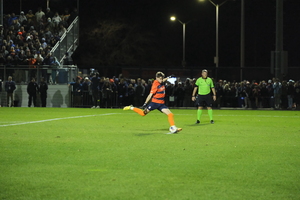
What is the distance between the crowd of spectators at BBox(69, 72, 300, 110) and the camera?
33.0m

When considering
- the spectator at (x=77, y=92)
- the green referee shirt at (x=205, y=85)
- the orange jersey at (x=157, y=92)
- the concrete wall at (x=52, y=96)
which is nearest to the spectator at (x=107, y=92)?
the spectator at (x=77, y=92)

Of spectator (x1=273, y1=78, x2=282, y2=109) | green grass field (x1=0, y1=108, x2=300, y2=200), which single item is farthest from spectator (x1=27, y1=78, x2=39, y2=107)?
green grass field (x1=0, y1=108, x2=300, y2=200)

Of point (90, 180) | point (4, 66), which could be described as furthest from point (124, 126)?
point (4, 66)

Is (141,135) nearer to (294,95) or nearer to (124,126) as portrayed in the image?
(124,126)

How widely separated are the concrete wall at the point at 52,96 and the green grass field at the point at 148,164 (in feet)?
59.9

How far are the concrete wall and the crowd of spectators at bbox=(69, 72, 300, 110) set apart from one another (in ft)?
3.34

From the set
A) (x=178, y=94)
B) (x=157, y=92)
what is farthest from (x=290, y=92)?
(x=157, y=92)

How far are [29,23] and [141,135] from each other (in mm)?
28749

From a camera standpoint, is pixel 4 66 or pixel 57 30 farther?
pixel 57 30

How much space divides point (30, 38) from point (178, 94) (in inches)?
468

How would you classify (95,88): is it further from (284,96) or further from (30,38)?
(284,96)

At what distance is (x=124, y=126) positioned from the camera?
61.0 feet

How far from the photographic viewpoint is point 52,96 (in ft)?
115

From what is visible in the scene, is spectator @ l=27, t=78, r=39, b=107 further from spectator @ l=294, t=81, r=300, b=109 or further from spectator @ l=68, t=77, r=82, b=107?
spectator @ l=294, t=81, r=300, b=109
